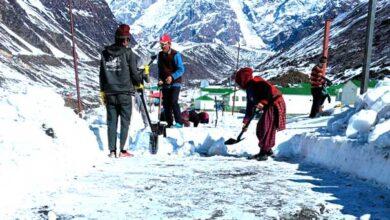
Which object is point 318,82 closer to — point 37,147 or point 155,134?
point 155,134

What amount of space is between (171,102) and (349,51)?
474 ft

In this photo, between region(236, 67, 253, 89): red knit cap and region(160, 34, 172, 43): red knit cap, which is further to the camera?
region(160, 34, 172, 43): red knit cap

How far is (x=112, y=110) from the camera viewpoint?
7.65 m

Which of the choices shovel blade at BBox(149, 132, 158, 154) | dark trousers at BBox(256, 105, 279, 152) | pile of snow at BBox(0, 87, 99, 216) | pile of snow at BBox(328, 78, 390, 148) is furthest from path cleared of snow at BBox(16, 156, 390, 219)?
shovel blade at BBox(149, 132, 158, 154)

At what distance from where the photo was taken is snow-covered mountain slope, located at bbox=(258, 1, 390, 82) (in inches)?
4613

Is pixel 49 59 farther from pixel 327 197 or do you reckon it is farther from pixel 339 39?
pixel 327 197

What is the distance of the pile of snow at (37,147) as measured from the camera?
174 inches

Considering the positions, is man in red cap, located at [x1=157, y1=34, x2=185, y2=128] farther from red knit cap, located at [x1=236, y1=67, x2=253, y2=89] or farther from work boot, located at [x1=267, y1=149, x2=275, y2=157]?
work boot, located at [x1=267, y1=149, x2=275, y2=157]

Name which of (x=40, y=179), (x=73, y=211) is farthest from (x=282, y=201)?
(x=40, y=179)

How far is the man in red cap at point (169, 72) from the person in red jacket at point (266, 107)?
2.03m

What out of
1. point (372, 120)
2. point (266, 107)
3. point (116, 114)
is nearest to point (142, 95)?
point (116, 114)

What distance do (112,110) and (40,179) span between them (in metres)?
2.82

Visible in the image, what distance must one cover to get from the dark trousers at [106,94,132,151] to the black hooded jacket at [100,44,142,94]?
106mm

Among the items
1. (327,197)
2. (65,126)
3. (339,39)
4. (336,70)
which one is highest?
(339,39)
